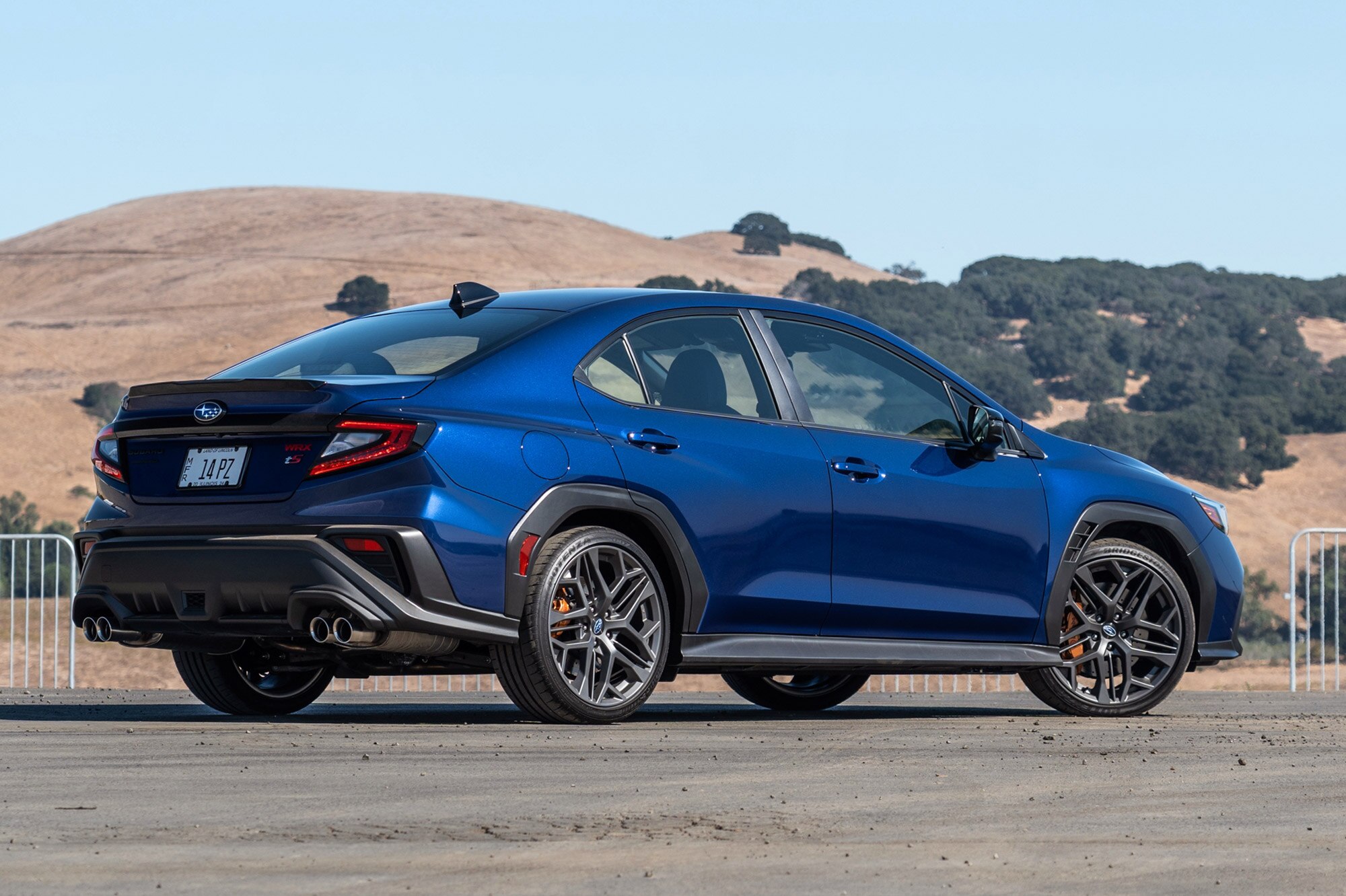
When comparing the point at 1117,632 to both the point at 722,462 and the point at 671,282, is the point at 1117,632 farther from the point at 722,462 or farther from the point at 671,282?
the point at 671,282

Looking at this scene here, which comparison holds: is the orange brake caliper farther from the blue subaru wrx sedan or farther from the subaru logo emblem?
the subaru logo emblem

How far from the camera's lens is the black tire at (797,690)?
32.5 ft

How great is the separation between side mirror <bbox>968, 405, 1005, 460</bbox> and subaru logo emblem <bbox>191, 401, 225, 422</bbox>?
3155mm

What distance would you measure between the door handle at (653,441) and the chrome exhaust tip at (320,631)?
130cm

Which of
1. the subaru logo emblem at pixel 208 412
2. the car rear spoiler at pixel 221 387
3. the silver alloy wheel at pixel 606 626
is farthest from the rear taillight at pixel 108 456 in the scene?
the silver alloy wheel at pixel 606 626

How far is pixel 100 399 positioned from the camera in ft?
226

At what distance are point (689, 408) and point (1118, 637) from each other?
7.92 ft

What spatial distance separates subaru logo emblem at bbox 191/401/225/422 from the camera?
291 inches

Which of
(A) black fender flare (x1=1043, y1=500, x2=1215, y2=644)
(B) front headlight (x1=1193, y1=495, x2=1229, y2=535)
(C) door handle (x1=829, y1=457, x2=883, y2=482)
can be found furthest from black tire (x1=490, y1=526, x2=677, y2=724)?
(B) front headlight (x1=1193, y1=495, x2=1229, y2=535)

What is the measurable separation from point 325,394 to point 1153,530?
4.03 metres

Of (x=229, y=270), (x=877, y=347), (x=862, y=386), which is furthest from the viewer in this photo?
(x=229, y=270)

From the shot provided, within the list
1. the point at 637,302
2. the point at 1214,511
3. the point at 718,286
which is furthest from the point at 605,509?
the point at 718,286

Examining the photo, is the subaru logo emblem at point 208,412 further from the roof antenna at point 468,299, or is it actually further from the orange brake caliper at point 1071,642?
the orange brake caliper at point 1071,642

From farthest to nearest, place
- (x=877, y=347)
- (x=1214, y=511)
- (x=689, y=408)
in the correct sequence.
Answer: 1. (x=1214, y=511)
2. (x=877, y=347)
3. (x=689, y=408)
